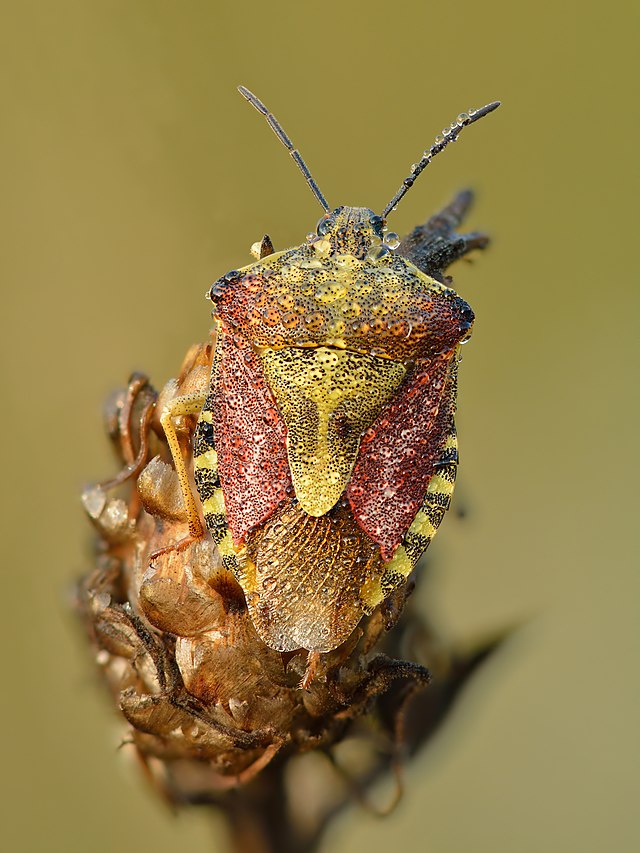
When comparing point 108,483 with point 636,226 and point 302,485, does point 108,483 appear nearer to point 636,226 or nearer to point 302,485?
point 302,485

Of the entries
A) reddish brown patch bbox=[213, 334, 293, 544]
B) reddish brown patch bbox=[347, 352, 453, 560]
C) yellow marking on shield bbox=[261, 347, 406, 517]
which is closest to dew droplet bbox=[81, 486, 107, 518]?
reddish brown patch bbox=[213, 334, 293, 544]

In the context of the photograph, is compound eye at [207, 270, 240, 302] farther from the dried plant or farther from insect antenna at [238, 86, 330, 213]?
insect antenna at [238, 86, 330, 213]

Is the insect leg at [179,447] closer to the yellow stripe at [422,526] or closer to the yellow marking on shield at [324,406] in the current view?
the yellow marking on shield at [324,406]

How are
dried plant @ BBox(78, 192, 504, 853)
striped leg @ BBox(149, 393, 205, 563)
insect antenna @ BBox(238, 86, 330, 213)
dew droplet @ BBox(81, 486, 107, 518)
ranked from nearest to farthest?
dried plant @ BBox(78, 192, 504, 853) < striped leg @ BBox(149, 393, 205, 563) < dew droplet @ BBox(81, 486, 107, 518) < insect antenna @ BBox(238, 86, 330, 213)

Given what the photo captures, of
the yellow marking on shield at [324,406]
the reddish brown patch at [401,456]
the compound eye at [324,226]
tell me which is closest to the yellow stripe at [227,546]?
the yellow marking on shield at [324,406]

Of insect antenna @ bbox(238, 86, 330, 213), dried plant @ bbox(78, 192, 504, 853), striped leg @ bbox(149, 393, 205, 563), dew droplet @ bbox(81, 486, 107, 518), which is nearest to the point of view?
dried plant @ bbox(78, 192, 504, 853)

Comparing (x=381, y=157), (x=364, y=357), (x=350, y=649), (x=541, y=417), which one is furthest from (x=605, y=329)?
(x=350, y=649)

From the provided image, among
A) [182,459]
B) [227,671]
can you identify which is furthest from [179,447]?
[227,671]
